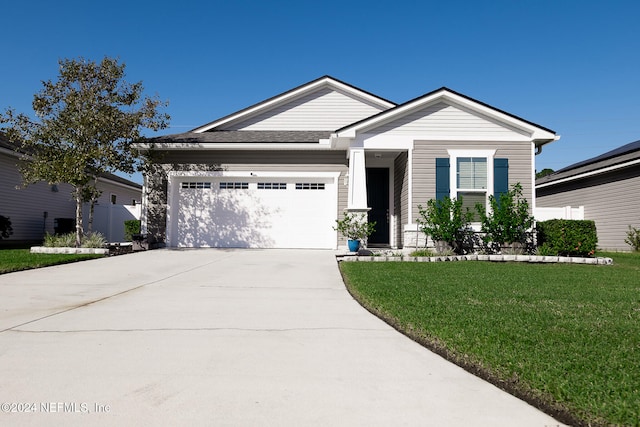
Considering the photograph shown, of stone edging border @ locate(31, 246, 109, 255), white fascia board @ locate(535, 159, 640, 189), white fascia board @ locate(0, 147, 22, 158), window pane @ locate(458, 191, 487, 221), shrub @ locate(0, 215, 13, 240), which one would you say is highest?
white fascia board @ locate(0, 147, 22, 158)

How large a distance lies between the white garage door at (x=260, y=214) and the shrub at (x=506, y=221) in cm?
486

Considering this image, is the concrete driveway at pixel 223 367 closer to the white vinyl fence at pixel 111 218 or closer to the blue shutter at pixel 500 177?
the blue shutter at pixel 500 177

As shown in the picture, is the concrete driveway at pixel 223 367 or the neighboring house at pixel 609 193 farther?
the neighboring house at pixel 609 193

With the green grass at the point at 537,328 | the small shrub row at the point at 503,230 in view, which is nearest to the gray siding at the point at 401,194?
the small shrub row at the point at 503,230

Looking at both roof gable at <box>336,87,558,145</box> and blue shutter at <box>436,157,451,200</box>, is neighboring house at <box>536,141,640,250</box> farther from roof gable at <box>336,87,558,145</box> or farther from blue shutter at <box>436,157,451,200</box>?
blue shutter at <box>436,157,451,200</box>

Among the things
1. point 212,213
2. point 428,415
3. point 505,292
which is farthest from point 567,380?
point 212,213

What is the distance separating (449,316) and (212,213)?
35.6 feet

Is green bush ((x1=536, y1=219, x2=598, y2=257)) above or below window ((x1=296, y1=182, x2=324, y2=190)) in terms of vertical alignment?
below

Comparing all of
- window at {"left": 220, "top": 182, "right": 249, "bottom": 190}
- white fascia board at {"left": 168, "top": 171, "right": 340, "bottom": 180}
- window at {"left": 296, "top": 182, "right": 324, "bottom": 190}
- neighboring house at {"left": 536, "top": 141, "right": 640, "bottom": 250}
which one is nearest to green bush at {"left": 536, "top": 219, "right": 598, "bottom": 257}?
neighboring house at {"left": 536, "top": 141, "right": 640, "bottom": 250}

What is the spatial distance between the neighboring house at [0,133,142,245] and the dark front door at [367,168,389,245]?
11765 mm

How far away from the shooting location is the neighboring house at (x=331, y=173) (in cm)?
1152

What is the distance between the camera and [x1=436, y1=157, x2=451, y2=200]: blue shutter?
11367 mm

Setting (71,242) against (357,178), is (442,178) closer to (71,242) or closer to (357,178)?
(357,178)

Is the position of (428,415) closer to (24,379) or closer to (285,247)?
(24,379)
